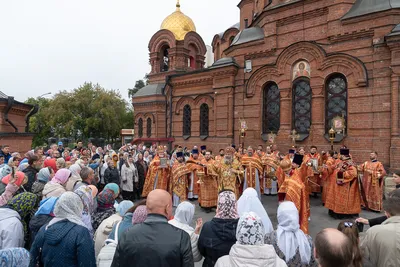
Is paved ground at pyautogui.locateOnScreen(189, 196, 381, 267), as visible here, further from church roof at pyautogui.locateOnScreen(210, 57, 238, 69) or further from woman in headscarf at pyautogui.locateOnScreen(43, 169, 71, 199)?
church roof at pyautogui.locateOnScreen(210, 57, 238, 69)

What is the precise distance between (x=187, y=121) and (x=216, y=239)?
1756 cm

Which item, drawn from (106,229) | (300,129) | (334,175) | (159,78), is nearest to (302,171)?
(334,175)

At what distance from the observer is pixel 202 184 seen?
8.76m

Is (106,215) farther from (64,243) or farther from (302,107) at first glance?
(302,107)

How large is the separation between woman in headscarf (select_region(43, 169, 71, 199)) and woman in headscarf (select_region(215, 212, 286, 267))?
9.70 ft

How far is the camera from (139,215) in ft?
8.98

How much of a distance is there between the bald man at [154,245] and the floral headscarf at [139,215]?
384 millimetres

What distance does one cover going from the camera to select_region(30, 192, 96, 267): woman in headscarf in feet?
8.44

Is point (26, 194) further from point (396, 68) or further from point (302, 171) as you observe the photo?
point (396, 68)

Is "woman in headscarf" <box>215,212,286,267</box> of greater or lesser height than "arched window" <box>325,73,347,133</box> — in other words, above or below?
below

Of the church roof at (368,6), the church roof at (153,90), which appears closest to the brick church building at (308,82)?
the church roof at (368,6)

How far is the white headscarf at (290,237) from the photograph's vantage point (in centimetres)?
278

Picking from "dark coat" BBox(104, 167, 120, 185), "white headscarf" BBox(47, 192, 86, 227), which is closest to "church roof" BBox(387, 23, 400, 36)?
"dark coat" BBox(104, 167, 120, 185)

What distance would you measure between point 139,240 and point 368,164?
28.2 feet
